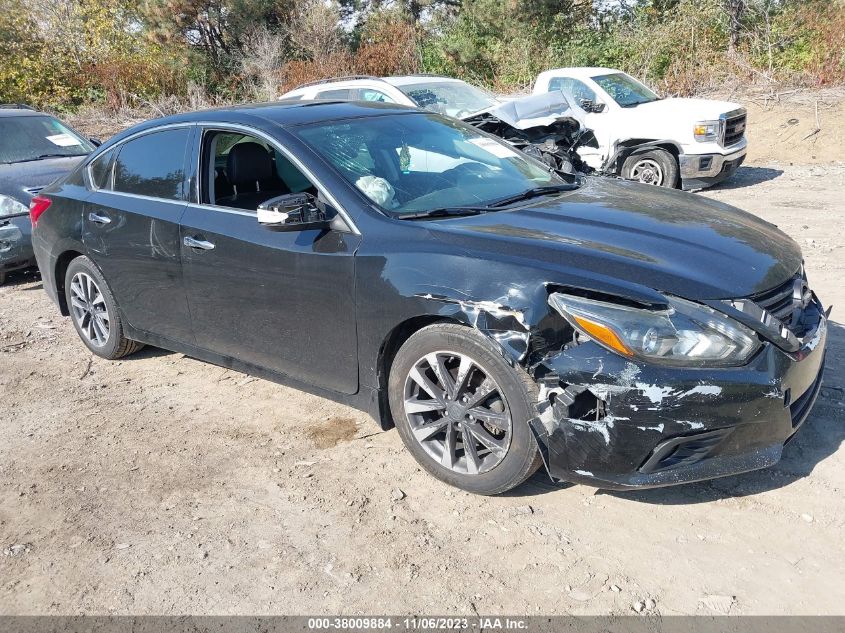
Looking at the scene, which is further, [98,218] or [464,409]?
[98,218]

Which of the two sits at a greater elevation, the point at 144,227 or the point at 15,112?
the point at 15,112

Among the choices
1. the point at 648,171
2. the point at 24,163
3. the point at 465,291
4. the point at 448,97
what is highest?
the point at 448,97

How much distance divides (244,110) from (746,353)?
3.13m

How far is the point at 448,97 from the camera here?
35.4ft

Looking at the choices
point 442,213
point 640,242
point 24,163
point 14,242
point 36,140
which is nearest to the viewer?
point 640,242

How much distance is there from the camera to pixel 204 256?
14.6 feet

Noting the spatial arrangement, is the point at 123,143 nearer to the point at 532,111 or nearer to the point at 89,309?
the point at 89,309

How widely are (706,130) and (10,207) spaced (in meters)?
8.79

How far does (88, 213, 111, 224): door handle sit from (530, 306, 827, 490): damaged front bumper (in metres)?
3.35

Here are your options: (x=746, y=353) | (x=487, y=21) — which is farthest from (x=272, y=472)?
(x=487, y=21)

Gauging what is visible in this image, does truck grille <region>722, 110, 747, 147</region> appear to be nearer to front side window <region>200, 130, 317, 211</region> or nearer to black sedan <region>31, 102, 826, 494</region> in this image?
black sedan <region>31, 102, 826, 494</region>

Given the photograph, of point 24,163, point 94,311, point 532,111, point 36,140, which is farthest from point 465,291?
point 36,140

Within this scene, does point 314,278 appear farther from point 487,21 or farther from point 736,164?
point 487,21

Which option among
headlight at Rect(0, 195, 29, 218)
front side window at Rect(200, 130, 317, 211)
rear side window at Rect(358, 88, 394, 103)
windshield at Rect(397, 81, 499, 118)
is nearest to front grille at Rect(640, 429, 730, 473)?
front side window at Rect(200, 130, 317, 211)
